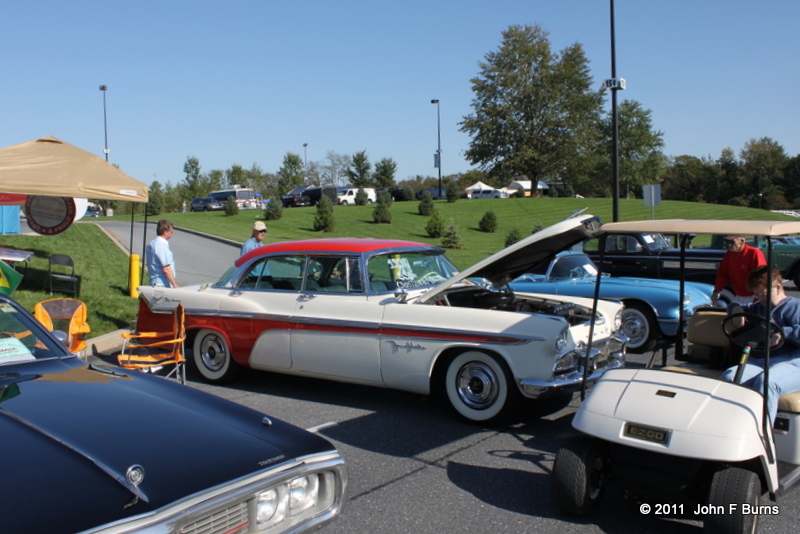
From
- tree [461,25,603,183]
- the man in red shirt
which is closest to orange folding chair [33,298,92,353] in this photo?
the man in red shirt

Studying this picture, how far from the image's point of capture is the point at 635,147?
66.8 m

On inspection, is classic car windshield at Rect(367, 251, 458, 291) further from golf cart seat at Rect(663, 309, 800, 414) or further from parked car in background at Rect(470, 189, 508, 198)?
parked car in background at Rect(470, 189, 508, 198)

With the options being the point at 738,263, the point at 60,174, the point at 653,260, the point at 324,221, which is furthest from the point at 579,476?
the point at 324,221

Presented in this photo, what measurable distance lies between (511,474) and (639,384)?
46.5 inches

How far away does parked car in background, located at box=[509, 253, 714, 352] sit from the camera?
8.36 meters

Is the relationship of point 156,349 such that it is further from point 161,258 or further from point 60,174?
point 60,174

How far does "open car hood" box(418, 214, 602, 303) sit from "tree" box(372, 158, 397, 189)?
186 feet

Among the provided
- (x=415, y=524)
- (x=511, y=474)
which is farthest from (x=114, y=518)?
(x=511, y=474)

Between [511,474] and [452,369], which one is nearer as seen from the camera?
[511,474]

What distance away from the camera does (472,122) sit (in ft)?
170

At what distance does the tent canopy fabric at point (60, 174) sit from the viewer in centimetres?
872

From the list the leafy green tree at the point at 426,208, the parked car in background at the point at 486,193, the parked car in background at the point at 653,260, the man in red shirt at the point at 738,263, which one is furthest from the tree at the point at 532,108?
the man in red shirt at the point at 738,263

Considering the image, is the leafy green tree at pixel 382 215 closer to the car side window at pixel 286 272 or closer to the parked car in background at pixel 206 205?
the parked car in background at pixel 206 205

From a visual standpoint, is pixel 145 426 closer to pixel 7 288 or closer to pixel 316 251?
pixel 316 251
